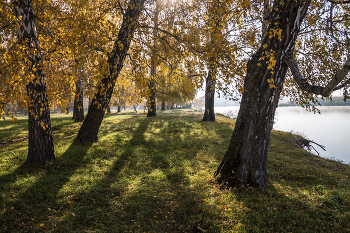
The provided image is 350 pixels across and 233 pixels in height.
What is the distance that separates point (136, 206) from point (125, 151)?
396 cm

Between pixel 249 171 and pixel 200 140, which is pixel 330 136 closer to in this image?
pixel 200 140

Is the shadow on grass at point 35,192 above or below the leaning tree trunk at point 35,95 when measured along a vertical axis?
below

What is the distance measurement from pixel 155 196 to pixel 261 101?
377cm

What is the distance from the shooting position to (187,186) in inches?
243

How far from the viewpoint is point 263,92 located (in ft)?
18.2

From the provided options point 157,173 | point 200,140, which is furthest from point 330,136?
point 157,173

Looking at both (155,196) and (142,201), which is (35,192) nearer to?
(142,201)

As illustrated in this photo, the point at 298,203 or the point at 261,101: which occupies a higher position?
the point at 261,101

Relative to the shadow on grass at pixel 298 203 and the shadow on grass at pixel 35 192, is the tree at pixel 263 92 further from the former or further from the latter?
the shadow on grass at pixel 35 192

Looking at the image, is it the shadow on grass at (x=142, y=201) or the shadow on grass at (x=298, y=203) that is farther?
the shadow on grass at (x=142, y=201)

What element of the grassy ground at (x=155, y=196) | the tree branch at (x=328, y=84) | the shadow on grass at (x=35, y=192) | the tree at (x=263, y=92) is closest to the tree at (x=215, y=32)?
the tree at (x=263, y=92)

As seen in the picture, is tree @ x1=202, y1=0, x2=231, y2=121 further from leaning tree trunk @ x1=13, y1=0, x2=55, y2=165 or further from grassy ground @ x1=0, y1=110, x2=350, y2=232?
leaning tree trunk @ x1=13, y1=0, x2=55, y2=165

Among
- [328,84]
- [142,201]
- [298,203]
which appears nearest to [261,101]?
[328,84]

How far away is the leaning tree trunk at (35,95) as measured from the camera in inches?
234
